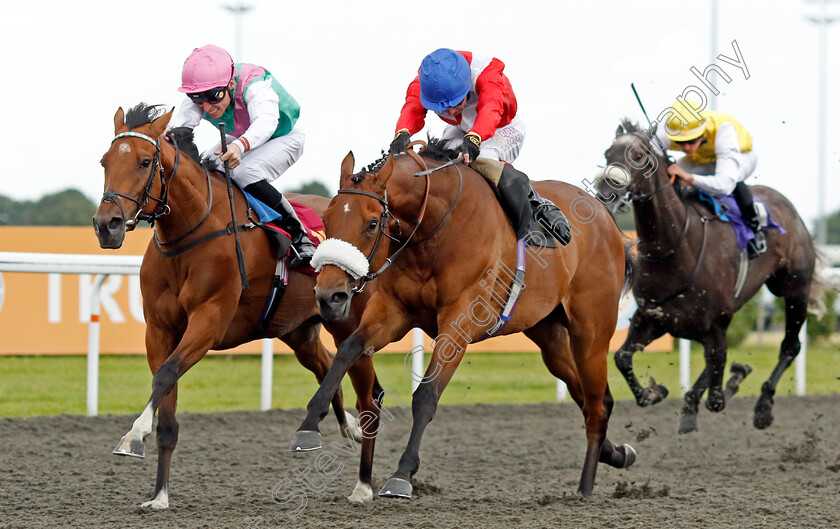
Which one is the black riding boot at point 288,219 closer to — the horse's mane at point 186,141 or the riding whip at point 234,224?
the riding whip at point 234,224

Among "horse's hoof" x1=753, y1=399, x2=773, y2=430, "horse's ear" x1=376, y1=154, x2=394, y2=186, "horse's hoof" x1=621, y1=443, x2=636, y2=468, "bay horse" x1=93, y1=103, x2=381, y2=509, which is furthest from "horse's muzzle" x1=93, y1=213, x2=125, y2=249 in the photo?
"horse's hoof" x1=753, y1=399, x2=773, y2=430

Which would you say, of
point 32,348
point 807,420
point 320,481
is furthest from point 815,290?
point 32,348

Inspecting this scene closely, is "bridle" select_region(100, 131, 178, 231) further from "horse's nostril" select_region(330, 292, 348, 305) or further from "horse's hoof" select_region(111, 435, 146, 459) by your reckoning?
"horse's nostril" select_region(330, 292, 348, 305)

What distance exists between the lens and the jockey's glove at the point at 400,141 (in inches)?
163

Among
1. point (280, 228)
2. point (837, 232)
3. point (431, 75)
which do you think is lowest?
point (837, 232)

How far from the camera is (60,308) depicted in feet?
28.6

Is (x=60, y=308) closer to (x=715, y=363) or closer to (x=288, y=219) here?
(x=288, y=219)

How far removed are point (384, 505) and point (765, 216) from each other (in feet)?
12.3

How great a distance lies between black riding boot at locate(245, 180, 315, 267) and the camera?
15.7 feet

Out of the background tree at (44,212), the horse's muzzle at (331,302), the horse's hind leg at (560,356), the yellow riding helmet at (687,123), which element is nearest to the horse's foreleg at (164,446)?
the horse's muzzle at (331,302)

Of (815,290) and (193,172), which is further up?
(193,172)

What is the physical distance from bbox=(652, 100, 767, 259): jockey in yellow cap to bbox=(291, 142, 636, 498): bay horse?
178cm

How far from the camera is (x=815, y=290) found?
7.52 metres

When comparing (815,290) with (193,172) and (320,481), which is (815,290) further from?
(193,172)
